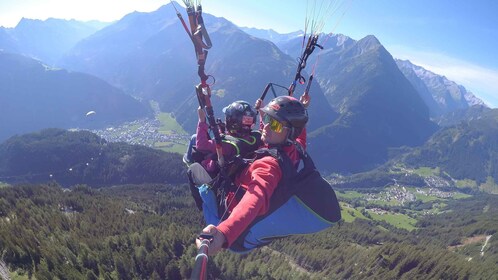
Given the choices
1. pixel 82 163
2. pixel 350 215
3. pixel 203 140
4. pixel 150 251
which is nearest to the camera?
pixel 203 140

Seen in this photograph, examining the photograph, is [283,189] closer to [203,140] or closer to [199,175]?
[199,175]

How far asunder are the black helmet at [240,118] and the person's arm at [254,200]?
310cm

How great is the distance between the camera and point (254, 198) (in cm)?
472

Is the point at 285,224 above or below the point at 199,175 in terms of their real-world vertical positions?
below

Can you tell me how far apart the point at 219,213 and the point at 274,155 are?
1927 mm

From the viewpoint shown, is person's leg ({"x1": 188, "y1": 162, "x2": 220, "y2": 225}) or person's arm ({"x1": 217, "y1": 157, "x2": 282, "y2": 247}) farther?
person's leg ({"x1": 188, "y1": 162, "x2": 220, "y2": 225})

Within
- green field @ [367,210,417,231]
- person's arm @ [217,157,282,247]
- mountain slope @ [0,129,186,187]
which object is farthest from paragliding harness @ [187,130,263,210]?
mountain slope @ [0,129,186,187]

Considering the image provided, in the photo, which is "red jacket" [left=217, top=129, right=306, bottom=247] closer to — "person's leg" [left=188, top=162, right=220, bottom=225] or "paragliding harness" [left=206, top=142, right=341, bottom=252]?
"paragliding harness" [left=206, top=142, right=341, bottom=252]

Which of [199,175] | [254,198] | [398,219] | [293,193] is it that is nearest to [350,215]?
[398,219]

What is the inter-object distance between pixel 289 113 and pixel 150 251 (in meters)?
46.5

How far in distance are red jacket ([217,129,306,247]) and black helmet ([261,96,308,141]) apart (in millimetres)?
996

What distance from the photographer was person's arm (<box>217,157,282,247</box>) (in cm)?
412

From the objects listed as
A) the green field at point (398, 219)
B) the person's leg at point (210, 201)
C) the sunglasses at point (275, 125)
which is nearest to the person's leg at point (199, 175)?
the person's leg at point (210, 201)

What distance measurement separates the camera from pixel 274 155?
572cm
